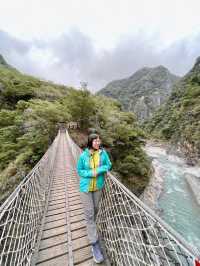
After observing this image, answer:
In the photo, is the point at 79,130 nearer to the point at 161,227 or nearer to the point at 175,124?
the point at 161,227

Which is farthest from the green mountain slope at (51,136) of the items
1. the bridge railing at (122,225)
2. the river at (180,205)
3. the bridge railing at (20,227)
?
the bridge railing at (122,225)

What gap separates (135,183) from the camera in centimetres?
970

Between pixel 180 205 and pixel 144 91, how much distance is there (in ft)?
368

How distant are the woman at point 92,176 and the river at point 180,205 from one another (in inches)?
305

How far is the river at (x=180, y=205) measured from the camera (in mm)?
8078

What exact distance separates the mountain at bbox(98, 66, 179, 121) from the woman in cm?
8714

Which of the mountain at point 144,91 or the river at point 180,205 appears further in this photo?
the mountain at point 144,91

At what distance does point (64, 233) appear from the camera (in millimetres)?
2420

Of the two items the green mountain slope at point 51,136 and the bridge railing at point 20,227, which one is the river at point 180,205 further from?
the bridge railing at point 20,227

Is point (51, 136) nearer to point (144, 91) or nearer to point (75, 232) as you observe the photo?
point (75, 232)

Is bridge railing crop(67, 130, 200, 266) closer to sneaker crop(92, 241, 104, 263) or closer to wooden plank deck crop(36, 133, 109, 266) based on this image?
sneaker crop(92, 241, 104, 263)

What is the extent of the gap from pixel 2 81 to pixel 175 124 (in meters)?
34.1

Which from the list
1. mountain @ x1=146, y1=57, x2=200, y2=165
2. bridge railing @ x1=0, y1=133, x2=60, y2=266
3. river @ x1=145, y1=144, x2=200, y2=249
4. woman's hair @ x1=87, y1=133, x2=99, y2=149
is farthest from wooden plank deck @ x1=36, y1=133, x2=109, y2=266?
mountain @ x1=146, y1=57, x2=200, y2=165

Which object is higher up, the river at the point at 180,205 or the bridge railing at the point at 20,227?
the bridge railing at the point at 20,227
